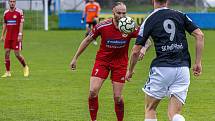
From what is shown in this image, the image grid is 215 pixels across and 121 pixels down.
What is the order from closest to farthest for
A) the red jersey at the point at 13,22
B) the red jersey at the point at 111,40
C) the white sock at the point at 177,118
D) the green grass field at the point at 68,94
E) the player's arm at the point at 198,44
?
1. the white sock at the point at 177,118
2. the player's arm at the point at 198,44
3. the red jersey at the point at 111,40
4. the green grass field at the point at 68,94
5. the red jersey at the point at 13,22

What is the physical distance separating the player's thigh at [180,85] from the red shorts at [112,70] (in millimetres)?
2221

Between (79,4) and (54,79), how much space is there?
108 feet

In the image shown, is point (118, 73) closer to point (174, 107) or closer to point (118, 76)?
point (118, 76)

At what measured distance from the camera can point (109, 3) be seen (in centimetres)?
4553

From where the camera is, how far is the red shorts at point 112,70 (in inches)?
410

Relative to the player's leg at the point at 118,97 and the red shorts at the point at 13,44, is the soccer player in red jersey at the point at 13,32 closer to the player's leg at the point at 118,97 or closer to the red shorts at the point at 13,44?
the red shorts at the point at 13,44

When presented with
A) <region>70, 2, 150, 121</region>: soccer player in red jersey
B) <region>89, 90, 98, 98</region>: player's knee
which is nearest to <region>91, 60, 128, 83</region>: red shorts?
<region>70, 2, 150, 121</region>: soccer player in red jersey

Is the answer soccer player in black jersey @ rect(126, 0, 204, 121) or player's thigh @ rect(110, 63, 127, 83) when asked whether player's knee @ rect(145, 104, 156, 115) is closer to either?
soccer player in black jersey @ rect(126, 0, 204, 121)

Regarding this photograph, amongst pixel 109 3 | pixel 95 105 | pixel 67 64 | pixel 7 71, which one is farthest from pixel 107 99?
pixel 109 3

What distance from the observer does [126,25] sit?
9961mm

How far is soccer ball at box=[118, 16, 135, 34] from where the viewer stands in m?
9.90

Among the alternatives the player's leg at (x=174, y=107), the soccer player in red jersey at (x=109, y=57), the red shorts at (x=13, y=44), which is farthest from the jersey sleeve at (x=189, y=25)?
the red shorts at (x=13, y=44)

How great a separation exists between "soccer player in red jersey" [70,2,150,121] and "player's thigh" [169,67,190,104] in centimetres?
214

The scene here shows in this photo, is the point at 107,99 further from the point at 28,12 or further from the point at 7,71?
the point at 28,12
